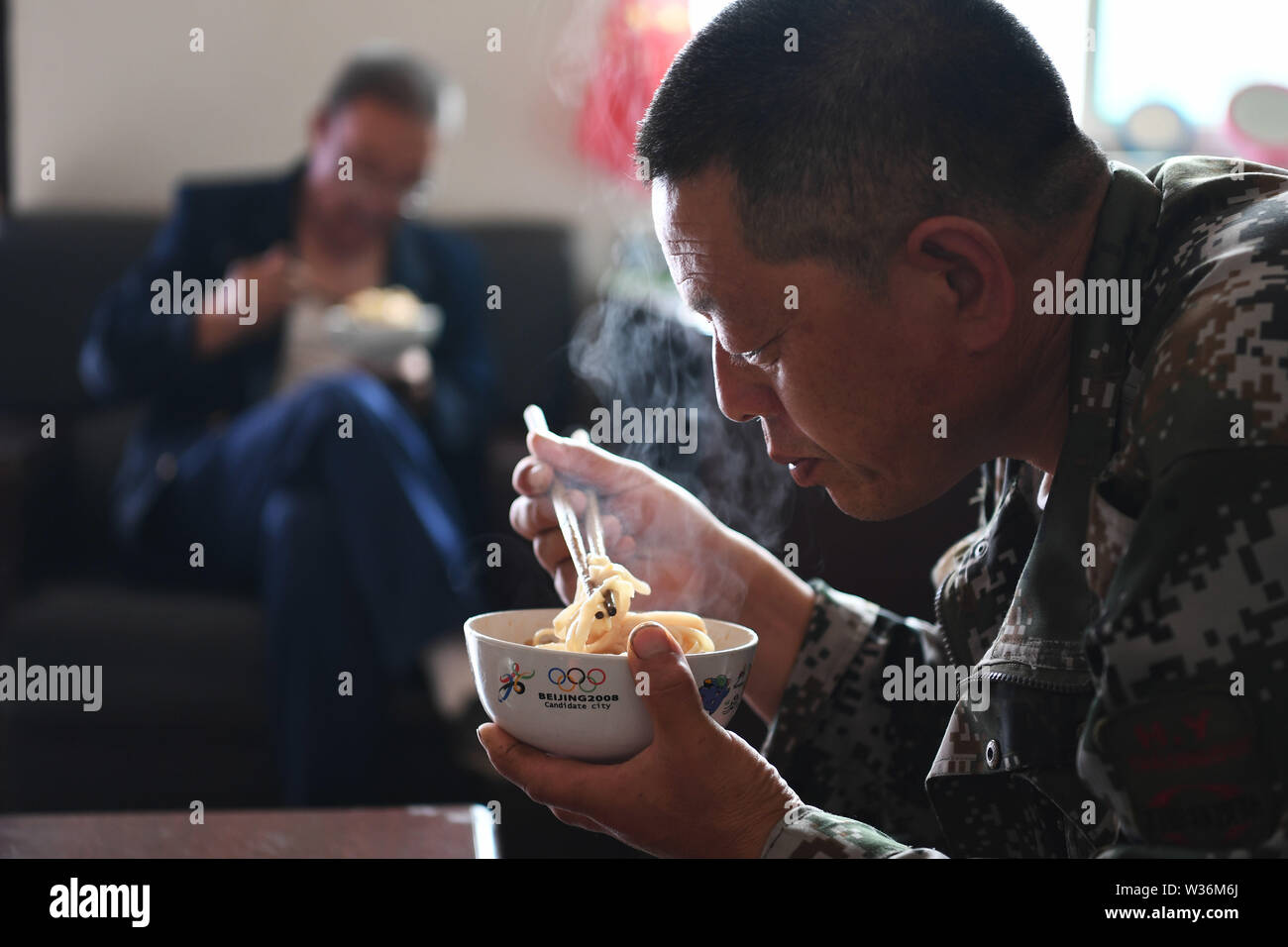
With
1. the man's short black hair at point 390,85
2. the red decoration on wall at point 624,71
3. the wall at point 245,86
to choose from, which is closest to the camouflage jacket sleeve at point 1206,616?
the man's short black hair at point 390,85

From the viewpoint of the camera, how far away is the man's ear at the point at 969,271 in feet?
2.55

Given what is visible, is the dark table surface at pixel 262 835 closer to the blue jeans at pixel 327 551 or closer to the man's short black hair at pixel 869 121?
the man's short black hair at pixel 869 121

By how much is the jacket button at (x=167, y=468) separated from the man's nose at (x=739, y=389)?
1.89m

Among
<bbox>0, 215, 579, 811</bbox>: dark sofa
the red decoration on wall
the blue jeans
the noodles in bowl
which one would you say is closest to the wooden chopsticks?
the noodles in bowl

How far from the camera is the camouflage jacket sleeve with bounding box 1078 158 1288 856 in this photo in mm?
602

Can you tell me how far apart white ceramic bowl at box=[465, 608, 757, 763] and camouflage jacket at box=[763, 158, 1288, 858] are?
104 millimetres

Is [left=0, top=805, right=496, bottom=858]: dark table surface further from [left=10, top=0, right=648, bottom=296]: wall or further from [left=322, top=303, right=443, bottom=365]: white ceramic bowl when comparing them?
[left=10, top=0, right=648, bottom=296]: wall

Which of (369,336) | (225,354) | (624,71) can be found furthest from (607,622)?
(624,71)

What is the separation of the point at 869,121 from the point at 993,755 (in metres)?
0.42

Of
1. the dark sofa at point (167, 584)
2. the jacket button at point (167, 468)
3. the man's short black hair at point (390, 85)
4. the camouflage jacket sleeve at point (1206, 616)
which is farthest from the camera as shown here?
the man's short black hair at point (390, 85)

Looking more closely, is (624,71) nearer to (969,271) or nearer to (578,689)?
(969,271)

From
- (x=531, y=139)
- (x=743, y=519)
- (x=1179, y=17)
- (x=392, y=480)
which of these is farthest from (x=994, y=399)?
(x=1179, y=17)

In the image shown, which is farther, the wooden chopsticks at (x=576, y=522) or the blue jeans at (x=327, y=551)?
the blue jeans at (x=327, y=551)

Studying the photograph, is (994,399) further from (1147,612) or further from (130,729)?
(130,729)
